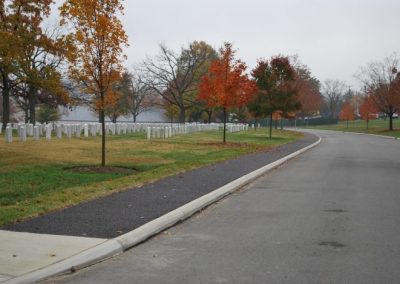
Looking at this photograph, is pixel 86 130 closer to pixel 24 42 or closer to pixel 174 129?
pixel 174 129

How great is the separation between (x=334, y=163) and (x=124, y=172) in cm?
921

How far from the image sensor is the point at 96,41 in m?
16.0

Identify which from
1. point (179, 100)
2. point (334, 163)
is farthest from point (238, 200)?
point (179, 100)

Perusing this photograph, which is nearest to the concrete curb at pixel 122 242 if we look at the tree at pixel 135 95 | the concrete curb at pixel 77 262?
the concrete curb at pixel 77 262

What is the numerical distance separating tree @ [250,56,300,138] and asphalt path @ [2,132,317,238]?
27.6 m

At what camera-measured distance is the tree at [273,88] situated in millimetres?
41969

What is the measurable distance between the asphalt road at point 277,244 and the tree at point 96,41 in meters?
5.96

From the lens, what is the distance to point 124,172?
15727mm

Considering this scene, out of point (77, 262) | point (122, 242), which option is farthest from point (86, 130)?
point (77, 262)

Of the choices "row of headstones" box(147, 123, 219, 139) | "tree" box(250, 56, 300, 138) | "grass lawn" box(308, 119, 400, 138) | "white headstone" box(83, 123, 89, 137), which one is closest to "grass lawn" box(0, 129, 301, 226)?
"white headstone" box(83, 123, 89, 137)

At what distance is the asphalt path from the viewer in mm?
7973

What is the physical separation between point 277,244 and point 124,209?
3.22 meters

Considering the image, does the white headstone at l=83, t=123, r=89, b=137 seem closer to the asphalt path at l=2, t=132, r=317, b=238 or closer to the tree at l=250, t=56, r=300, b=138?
the tree at l=250, t=56, r=300, b=138

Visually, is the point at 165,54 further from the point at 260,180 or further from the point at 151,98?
the point at 260,180
